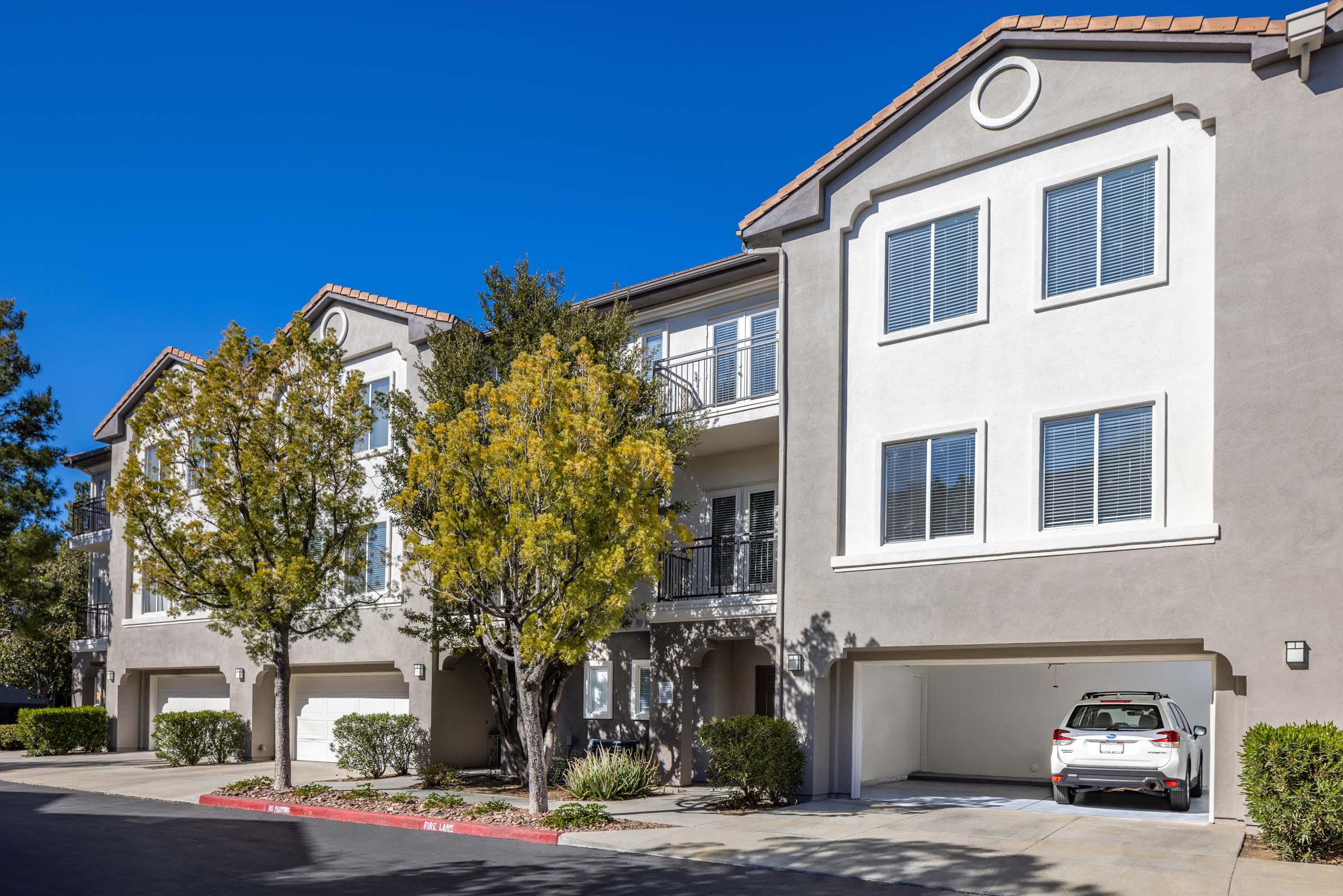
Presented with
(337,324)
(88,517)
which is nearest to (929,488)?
(337,324)

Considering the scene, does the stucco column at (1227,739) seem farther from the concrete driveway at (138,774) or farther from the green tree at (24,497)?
the green tree at (24,497)

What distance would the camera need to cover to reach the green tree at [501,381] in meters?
18.9

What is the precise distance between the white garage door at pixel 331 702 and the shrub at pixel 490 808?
27.1ft

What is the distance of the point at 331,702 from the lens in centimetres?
A: 2691

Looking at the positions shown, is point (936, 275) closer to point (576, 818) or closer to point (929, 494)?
point (929, 494)

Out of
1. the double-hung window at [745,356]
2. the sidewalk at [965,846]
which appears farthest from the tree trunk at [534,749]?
the double-hung window at [745,356]

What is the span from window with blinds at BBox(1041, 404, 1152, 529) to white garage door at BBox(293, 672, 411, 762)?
14655 millimetres

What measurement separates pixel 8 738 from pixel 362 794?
19.8 meters

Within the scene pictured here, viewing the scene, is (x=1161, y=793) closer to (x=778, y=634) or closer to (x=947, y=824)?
(x=947, y=824)

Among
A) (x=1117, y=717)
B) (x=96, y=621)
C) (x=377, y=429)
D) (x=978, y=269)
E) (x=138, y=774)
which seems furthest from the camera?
(x=96, y=621)

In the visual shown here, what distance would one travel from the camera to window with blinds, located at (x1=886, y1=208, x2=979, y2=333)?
1691 cm

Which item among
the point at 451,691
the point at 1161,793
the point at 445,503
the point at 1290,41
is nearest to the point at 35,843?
the point at 445,503

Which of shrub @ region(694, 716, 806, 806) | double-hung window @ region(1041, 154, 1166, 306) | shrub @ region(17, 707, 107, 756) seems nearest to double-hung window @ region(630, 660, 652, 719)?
shrub @ region(694, 716, 806, 806)

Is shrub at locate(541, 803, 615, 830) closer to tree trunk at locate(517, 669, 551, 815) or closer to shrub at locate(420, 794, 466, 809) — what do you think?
tree trunk at locate(517, 669, 551, 815)
